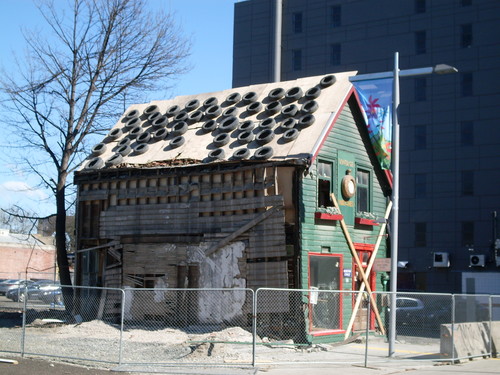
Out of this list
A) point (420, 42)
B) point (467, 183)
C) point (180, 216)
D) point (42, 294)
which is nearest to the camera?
point (180, 216)

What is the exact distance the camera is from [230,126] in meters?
22.2

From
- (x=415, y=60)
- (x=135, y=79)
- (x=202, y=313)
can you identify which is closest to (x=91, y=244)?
(x=202, y=313)

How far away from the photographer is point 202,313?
67.0 ft

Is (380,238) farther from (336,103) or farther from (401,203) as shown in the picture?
(401,203)

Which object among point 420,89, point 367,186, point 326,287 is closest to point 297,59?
point 420,89

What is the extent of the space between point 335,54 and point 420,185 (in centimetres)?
1495

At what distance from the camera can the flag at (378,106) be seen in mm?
17672

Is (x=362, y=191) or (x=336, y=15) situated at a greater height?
(x=336, y=15)

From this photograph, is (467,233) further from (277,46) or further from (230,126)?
(230,126)

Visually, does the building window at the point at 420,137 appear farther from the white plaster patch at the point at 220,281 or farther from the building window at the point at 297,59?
the white plaster patch at the point at 220,281

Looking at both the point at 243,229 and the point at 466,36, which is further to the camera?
the point at 466,36

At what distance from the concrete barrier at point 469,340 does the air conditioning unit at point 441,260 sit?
3406 cm

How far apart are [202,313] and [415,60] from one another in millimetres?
41401

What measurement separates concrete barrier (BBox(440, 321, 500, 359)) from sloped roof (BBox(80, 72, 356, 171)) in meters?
6.08
